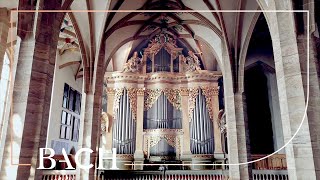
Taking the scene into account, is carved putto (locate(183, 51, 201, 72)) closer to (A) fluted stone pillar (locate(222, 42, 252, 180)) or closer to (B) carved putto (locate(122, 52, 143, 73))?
(B) carved putto (locate(122, 52, 143, 73))

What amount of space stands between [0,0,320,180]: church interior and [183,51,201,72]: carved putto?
2.1 inches

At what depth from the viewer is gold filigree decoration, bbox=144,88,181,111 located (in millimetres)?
12844

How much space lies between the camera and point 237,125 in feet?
28.9

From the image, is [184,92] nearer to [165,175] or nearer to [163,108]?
[163,108]

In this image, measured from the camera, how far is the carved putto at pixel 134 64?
13238 mm

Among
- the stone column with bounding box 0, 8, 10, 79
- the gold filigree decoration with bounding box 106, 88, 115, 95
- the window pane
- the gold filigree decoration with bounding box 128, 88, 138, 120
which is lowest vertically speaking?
the window pane

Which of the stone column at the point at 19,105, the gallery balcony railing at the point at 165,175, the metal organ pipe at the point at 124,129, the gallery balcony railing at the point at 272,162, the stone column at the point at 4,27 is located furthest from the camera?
the metal organ pipe at the point at 124,129

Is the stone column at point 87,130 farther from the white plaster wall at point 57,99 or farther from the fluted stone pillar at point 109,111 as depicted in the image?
the white plaster wall at point 57,99

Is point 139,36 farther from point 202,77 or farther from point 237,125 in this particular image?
point 237,125

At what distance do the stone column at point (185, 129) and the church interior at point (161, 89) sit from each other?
47mm

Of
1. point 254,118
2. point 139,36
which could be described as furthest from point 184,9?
point 254,118

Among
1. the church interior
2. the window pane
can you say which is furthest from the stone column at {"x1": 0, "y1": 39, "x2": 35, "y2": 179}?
the window pane

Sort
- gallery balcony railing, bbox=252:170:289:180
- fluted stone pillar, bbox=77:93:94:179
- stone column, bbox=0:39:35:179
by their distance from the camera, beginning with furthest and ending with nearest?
gallery balcony railing, bbox=252:170:289:180 < fluted stone pillar, bbox=77:93:94:179 < stone column, bbox=0:39:35:179

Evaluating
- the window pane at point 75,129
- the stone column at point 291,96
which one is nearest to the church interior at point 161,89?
the stone column at point 291,96
